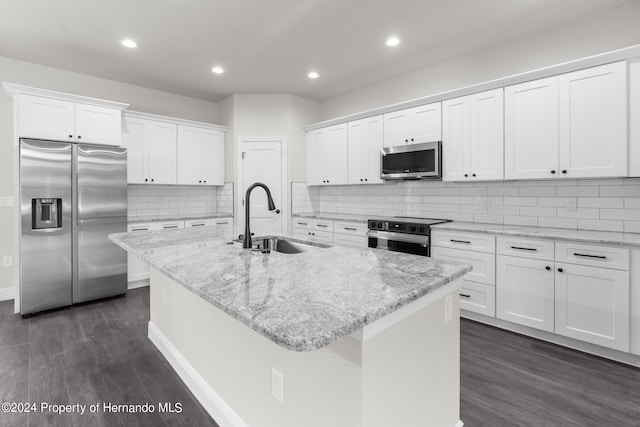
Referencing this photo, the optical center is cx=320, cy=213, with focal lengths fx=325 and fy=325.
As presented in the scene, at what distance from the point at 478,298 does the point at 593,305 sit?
867 mm

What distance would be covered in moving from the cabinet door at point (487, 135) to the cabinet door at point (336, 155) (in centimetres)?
182

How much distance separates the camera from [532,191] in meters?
3.24

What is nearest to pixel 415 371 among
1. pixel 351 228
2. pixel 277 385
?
pixel 277 385

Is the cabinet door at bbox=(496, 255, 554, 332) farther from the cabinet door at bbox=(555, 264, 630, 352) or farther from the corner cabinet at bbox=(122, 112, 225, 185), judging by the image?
the corner cabinet at bbox=(122, 112, 225, 185)

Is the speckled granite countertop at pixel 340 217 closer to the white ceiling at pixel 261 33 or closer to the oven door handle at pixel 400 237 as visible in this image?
the oven door handle at pixel 400 237

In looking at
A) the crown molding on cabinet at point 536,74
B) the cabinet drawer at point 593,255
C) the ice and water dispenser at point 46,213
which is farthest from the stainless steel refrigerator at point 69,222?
the cabinet drawer at point 593,255

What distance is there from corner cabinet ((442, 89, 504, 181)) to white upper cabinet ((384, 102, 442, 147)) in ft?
0.31

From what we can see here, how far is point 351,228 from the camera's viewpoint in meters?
4.32

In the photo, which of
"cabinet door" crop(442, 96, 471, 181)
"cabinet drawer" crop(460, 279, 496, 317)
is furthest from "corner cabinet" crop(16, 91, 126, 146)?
"cabinet drawer" crop(460, 279, 496, 317)

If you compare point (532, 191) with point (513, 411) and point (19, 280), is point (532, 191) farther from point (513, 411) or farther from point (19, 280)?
point (19, 280)

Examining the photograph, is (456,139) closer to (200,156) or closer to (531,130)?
(531,130)

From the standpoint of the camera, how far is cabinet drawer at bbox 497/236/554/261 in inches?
105

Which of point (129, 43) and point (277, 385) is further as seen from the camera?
point (129, 43)

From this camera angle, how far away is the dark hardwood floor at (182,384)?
181 centimetres
